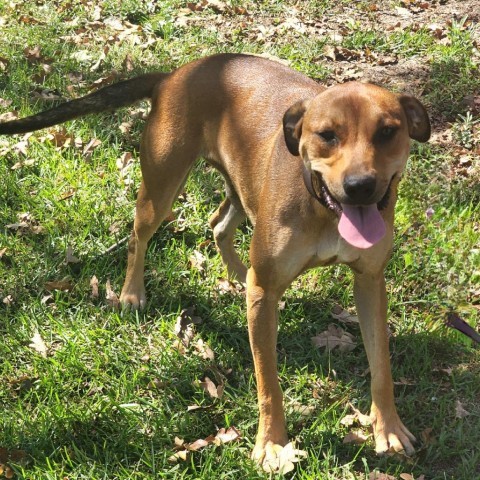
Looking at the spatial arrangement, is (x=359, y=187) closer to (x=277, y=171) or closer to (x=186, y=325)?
(x=277, y=171)

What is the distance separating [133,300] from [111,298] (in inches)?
5.8

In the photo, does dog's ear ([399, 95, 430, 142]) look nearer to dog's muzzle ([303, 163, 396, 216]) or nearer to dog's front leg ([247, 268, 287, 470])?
dog's muzzle ([303, 163, 396, 216])

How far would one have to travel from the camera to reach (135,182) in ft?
19.3

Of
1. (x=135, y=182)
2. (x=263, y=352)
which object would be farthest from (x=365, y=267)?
(x=135, y=182)

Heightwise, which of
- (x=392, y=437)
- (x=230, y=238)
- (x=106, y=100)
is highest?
(x=106, y=100)

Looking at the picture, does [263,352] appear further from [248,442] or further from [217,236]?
[217,236]

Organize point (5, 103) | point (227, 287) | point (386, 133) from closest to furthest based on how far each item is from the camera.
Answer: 1. point (386, 133)
2. point (227, 287)
3. point (5, 103)

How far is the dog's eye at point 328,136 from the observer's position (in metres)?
3.46

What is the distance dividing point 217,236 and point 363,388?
146 centimetres

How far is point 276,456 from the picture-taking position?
12.8 feet

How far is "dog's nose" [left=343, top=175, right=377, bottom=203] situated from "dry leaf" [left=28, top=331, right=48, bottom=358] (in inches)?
85.9

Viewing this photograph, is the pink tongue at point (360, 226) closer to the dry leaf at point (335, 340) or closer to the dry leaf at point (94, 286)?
the dry leaf at point (335, 340)

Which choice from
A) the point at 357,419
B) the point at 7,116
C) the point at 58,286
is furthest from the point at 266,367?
the point at 7,116

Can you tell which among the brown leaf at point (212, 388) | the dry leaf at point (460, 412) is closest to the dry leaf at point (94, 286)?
the brown leaf at point (212, 388)
